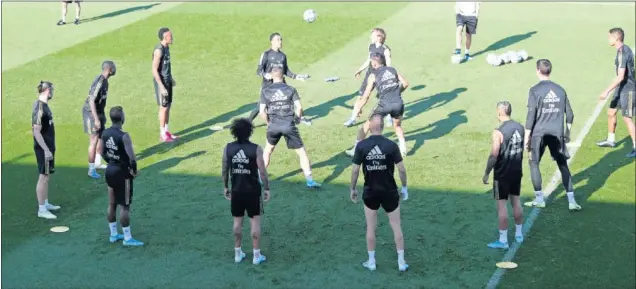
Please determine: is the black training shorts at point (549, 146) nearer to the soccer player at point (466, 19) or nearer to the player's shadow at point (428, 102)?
the player's shadow at point (428, 102)

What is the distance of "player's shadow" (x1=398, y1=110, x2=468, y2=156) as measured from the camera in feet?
59.7

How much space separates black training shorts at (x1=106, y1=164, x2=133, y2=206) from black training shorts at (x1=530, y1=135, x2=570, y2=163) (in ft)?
20.5

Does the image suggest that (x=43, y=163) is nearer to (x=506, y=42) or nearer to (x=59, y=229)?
(x=59, y=229)

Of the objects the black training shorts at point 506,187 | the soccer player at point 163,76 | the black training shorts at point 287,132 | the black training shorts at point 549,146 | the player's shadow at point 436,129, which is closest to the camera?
the black training shorts at point 506,187

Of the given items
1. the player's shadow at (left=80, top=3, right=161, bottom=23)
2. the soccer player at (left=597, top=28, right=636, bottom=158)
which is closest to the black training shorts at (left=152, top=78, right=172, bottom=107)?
the soccer player at (left=597, top=28, right=636, bottom=158)

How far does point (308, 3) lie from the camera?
101 ft

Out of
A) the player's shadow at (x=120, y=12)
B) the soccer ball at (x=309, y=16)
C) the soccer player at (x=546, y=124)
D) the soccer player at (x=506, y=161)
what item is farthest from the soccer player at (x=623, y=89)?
the player's shadow at (x=120, y=12)

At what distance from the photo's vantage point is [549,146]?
14453mm

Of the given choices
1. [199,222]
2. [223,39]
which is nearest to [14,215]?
[199,222]

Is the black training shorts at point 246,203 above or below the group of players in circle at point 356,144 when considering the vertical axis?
below

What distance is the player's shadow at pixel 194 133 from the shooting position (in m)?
17.7

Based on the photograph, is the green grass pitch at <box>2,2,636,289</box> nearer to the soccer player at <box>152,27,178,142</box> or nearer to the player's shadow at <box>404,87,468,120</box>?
the player's shadow at <box>404,87,468,120</box>

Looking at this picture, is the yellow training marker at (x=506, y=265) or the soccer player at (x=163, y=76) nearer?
the yellow training marker at (x=506, y=265)

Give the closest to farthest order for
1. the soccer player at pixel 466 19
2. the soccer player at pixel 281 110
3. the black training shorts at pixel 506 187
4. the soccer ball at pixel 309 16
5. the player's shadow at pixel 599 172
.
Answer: the black training shorts at pixel 506 187 < the soccer player at pixel 281 110 < the player's shadow at pixel 599 172 < the soccer player at pixel 466 19 < the soccer ball at pixel 309 16
